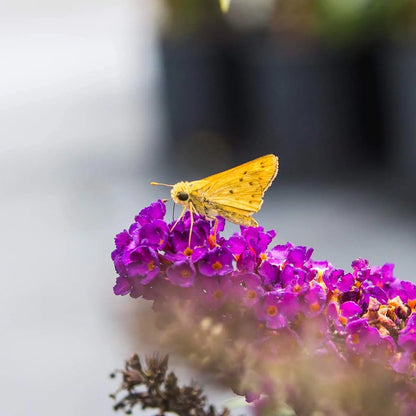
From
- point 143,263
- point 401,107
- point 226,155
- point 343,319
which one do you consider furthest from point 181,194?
point 226,155

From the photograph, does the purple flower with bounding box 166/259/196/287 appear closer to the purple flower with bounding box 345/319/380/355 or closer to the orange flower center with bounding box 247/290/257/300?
the orange flower center with bounding box 247/290/257/300

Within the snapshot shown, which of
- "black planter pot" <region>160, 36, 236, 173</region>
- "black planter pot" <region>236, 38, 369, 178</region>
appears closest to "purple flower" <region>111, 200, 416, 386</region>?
"black planter pot" <region>236, 38, 369, 178</region>

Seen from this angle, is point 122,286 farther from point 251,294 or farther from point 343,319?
point 343,319

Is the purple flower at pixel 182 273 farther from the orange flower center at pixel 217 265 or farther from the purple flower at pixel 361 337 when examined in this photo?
the purple flower at pixel 361 337

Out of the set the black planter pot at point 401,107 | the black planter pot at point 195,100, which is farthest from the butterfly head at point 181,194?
the black planter pot at point 195,100

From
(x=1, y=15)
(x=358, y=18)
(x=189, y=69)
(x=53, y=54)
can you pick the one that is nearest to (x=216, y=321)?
(x=358, y=18)

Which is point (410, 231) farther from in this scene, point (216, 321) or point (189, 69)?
point (216, 321)
